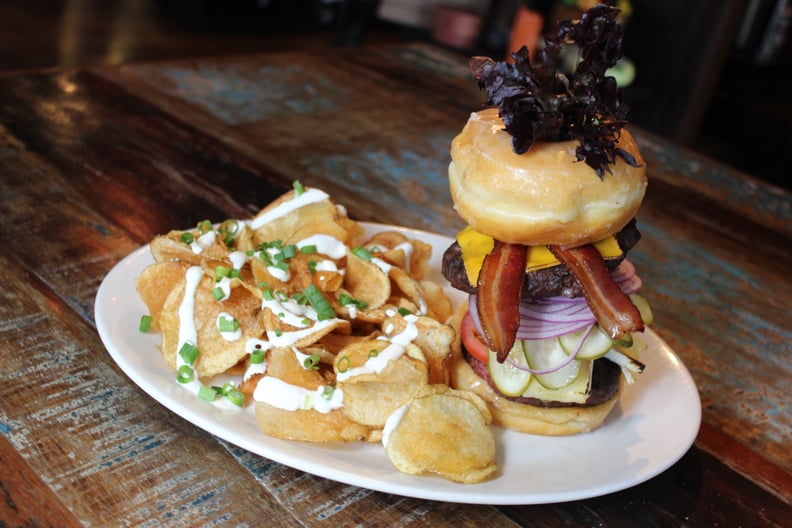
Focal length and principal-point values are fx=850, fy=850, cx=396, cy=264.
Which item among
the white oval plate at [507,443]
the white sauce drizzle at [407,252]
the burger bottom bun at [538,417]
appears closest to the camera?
the white oval plate at [507,443]

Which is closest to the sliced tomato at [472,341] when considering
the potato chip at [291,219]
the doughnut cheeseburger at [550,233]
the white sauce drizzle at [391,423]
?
the doughnut cheeseburger at [550,233]

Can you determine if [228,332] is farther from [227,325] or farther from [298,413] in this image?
[298,413]

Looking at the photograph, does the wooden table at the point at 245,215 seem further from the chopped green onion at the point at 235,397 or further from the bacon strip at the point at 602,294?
the bacon strip at the point at 602,294

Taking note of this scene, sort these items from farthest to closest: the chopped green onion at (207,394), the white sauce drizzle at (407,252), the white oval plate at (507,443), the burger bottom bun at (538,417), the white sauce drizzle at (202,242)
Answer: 1. the white sauce drizzle at (407,252)
2. the white sauce drizzle at (202,242)
3. the burger bottom bun at (538,417)
4. the chopped green onion at (207,394)
5. the white oval plate at (507,443)

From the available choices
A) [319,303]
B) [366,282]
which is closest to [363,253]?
[366,282]

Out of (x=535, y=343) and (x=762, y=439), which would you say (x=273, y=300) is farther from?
(x=762, y=439)

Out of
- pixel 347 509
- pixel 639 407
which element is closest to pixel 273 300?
pixel 347 509
